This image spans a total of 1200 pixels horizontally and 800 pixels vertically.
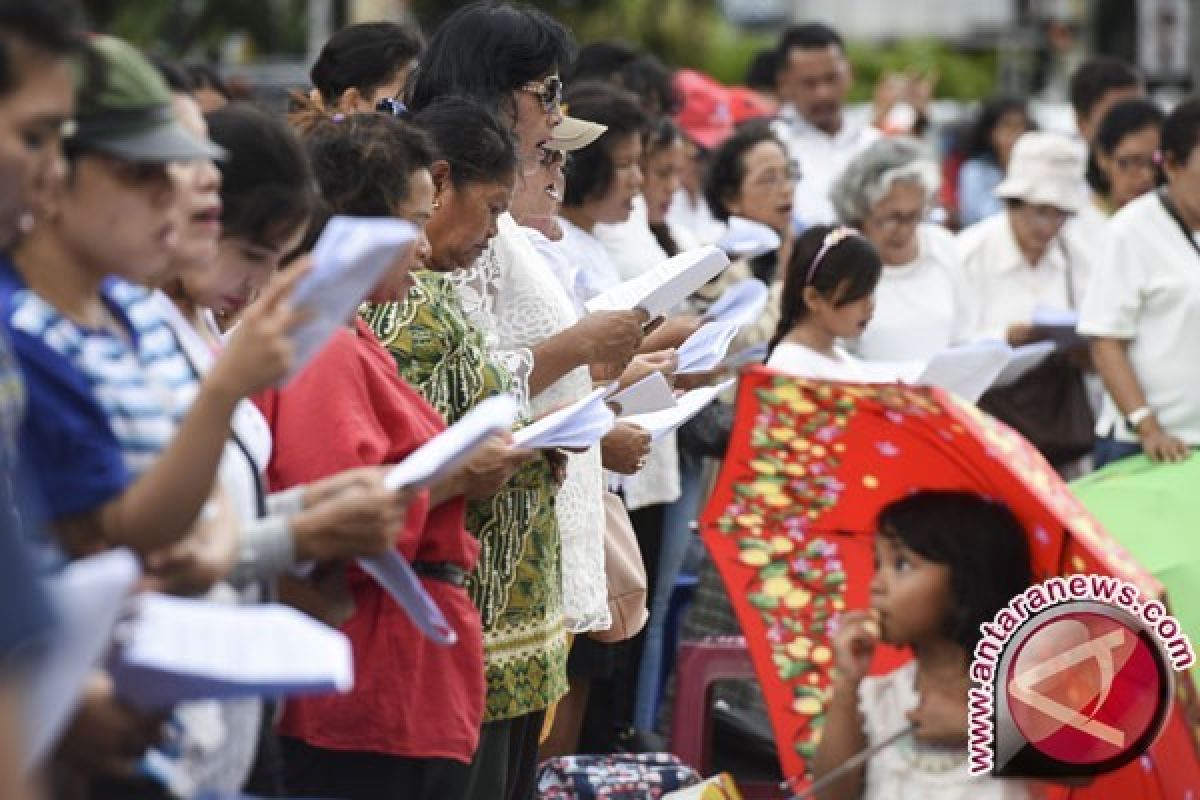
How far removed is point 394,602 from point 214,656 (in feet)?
3.85

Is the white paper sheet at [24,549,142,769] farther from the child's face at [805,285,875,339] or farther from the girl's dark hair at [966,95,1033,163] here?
the girl's dark hair at [966,95,1033,163]

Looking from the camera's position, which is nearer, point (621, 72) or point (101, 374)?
point (101, 374)

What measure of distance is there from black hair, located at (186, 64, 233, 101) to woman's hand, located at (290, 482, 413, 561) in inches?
160

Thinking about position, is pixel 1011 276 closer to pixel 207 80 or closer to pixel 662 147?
pixel 662 147

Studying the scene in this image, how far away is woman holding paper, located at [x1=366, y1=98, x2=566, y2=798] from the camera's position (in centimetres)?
400

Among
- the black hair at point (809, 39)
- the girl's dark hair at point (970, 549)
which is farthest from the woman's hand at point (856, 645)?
the black hair at point (809, 39)

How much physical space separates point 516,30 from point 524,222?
0.48 meters

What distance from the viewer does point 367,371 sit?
3531 millimetres

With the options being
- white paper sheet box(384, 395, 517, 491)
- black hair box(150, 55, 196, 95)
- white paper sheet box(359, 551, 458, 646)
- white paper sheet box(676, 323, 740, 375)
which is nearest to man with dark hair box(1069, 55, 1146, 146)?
white paper sheet box(676, 323, 740, 375)

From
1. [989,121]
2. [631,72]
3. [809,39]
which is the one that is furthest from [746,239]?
[989,121]

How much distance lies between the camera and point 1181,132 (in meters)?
7.10

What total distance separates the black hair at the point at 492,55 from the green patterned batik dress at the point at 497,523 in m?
0.64

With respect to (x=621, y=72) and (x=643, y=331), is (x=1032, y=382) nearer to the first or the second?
(x=621, y=72)

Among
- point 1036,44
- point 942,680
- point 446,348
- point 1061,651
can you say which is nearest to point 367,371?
point 446,348
